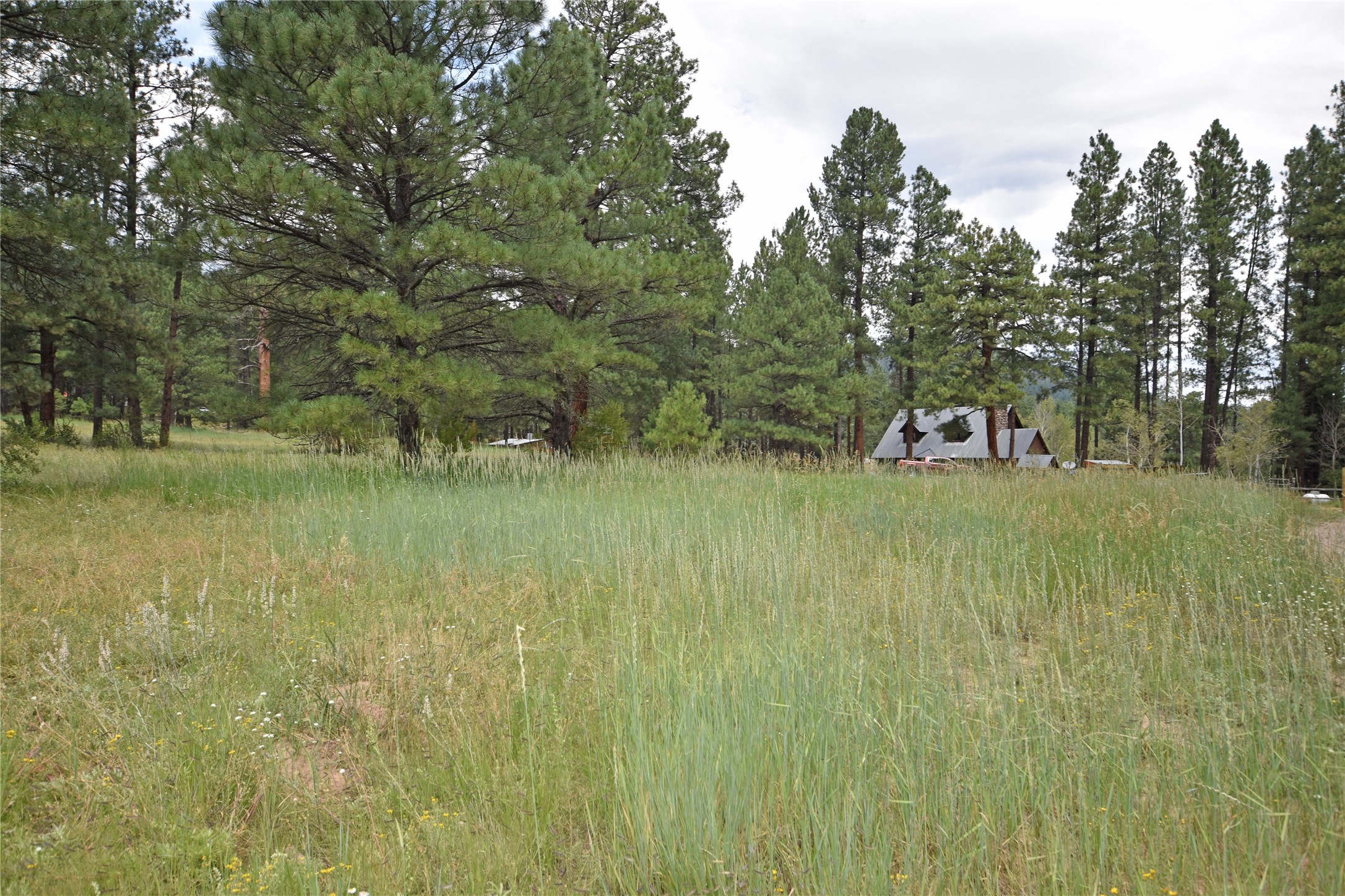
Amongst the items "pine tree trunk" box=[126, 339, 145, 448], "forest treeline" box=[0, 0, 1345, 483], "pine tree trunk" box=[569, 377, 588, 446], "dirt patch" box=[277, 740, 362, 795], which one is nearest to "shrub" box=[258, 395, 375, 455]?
"forest treeline" box=[0, 0, 1345, 483]

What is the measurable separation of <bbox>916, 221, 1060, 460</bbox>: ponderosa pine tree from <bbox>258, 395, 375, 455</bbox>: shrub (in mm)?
17781

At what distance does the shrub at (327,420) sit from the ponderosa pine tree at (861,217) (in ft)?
61.1

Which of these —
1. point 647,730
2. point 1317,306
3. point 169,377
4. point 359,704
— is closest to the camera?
point 647,730

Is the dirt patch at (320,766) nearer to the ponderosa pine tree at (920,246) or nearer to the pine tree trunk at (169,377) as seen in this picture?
the pine tree trunk at (169,377)

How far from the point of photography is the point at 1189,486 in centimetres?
838

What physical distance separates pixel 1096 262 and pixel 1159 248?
558cm

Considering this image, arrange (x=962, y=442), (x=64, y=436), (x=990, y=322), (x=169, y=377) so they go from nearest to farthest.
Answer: (x=64, y=436)
(x=169, y=377)
(x=990, y=322)
(x=962, y=442)

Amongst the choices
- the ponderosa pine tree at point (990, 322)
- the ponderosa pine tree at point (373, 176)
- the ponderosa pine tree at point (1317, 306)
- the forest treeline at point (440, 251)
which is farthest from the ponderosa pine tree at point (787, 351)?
the ponderosa pine tree at point (1317, 306)

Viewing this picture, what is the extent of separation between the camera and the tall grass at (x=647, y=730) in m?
1.84

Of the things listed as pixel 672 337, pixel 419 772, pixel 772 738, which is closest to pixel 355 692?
pixel 419 772

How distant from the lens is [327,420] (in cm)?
870

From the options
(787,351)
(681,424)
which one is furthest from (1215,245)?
(681,424)

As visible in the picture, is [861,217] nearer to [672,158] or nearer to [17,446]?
[672,158]

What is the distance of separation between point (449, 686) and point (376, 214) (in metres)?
9.64
